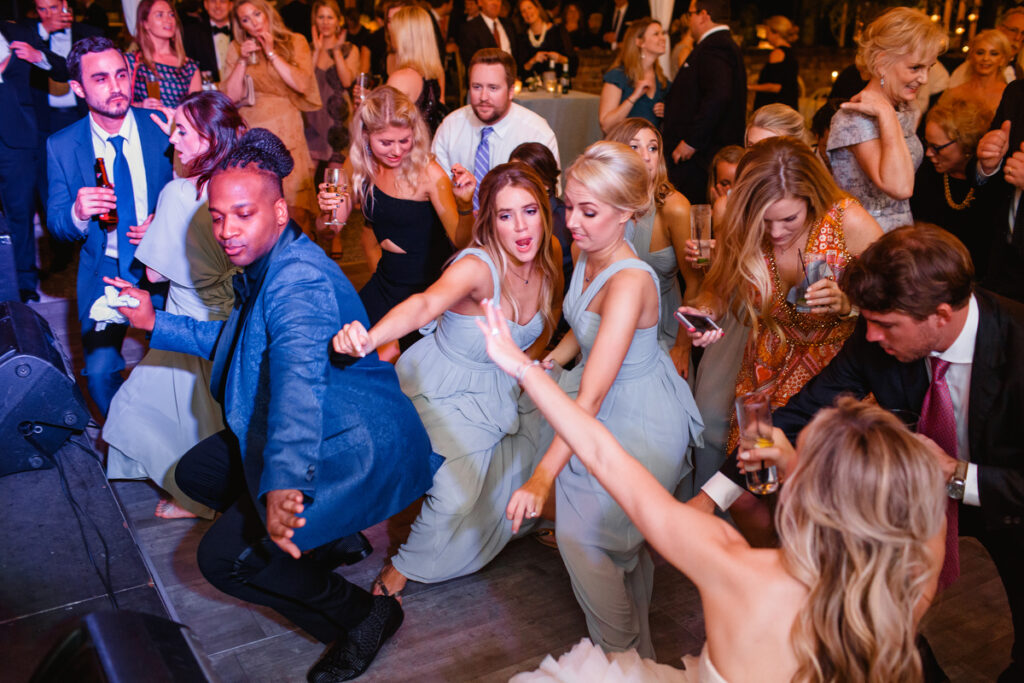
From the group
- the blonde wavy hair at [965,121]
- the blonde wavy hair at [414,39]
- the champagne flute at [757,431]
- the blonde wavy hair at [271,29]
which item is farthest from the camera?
the blonde wavy hair at [414,39]

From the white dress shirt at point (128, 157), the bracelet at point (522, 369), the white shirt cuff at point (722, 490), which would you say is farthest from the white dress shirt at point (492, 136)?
the bracelet at point (522, 369)

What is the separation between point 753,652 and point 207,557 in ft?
4.63

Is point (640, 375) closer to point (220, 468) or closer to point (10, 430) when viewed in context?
point (220, 468)

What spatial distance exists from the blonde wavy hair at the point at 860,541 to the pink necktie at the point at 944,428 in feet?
2.21

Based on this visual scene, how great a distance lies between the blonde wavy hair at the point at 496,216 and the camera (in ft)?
9.16

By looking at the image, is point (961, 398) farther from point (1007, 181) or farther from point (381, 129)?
point (381, 129)

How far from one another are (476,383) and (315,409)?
3.08 ft

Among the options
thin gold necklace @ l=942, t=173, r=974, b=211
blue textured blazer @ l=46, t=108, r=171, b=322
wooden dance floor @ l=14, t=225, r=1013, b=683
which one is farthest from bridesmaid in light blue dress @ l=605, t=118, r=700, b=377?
blue textured blazer @ l=46, t=108, r=171, b=322

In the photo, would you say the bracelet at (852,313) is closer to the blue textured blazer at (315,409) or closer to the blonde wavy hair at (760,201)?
the blonde wavy hair at (760,201)

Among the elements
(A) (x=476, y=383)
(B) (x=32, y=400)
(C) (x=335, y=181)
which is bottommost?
(A) (x=476, y=383)

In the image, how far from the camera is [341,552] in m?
2.52

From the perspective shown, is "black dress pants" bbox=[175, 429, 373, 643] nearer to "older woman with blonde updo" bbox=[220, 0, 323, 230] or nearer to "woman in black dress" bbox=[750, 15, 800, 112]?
"older woman with blonde updo" bbox=[220, 0, 323, 230]

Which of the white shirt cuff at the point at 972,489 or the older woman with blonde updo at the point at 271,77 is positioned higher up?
the older woman with blonde updo at the point at 271,77

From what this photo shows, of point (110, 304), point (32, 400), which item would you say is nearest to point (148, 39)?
point (32, 400)
